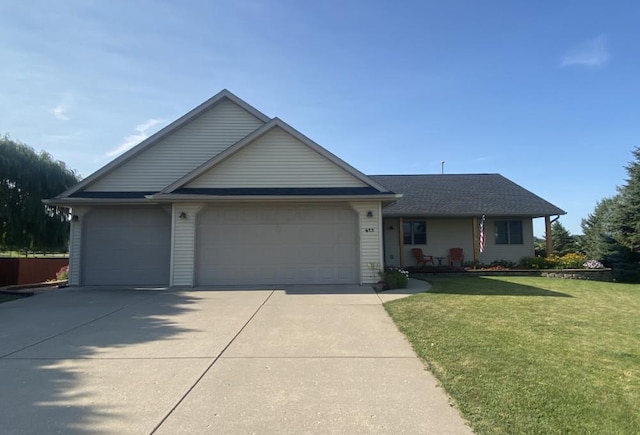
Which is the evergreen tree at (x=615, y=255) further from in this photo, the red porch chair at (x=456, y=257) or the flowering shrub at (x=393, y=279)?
the flowering shrub at (x=393, y=279)

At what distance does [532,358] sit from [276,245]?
834cm

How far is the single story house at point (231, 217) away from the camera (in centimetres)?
1201

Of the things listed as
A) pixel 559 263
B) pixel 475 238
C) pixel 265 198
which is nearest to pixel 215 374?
pixel 265 198

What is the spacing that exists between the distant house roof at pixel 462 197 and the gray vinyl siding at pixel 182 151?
23.9 feet

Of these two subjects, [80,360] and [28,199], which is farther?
[28,199]

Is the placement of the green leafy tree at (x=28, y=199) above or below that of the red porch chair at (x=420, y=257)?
above

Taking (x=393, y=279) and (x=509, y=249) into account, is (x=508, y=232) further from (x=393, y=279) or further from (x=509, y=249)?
(x=393, y=279)

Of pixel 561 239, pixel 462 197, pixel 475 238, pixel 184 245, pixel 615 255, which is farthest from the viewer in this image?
pixel 561 239

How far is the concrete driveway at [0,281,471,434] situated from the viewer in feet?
11.3

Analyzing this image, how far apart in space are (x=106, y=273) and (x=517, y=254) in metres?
17.1

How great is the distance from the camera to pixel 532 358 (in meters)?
4.96

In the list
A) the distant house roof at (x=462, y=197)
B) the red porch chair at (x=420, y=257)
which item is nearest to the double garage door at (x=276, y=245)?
the distant house roof at (x=462, y=197)

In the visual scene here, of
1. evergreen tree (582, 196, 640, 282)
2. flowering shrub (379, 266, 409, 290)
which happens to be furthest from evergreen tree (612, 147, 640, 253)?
flowering shrub (379, 266, 409, 290)

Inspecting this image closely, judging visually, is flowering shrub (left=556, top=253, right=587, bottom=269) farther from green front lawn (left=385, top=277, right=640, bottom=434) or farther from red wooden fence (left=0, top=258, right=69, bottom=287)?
red wooden fence (left=0, top=258, right=69, bottom=287)
